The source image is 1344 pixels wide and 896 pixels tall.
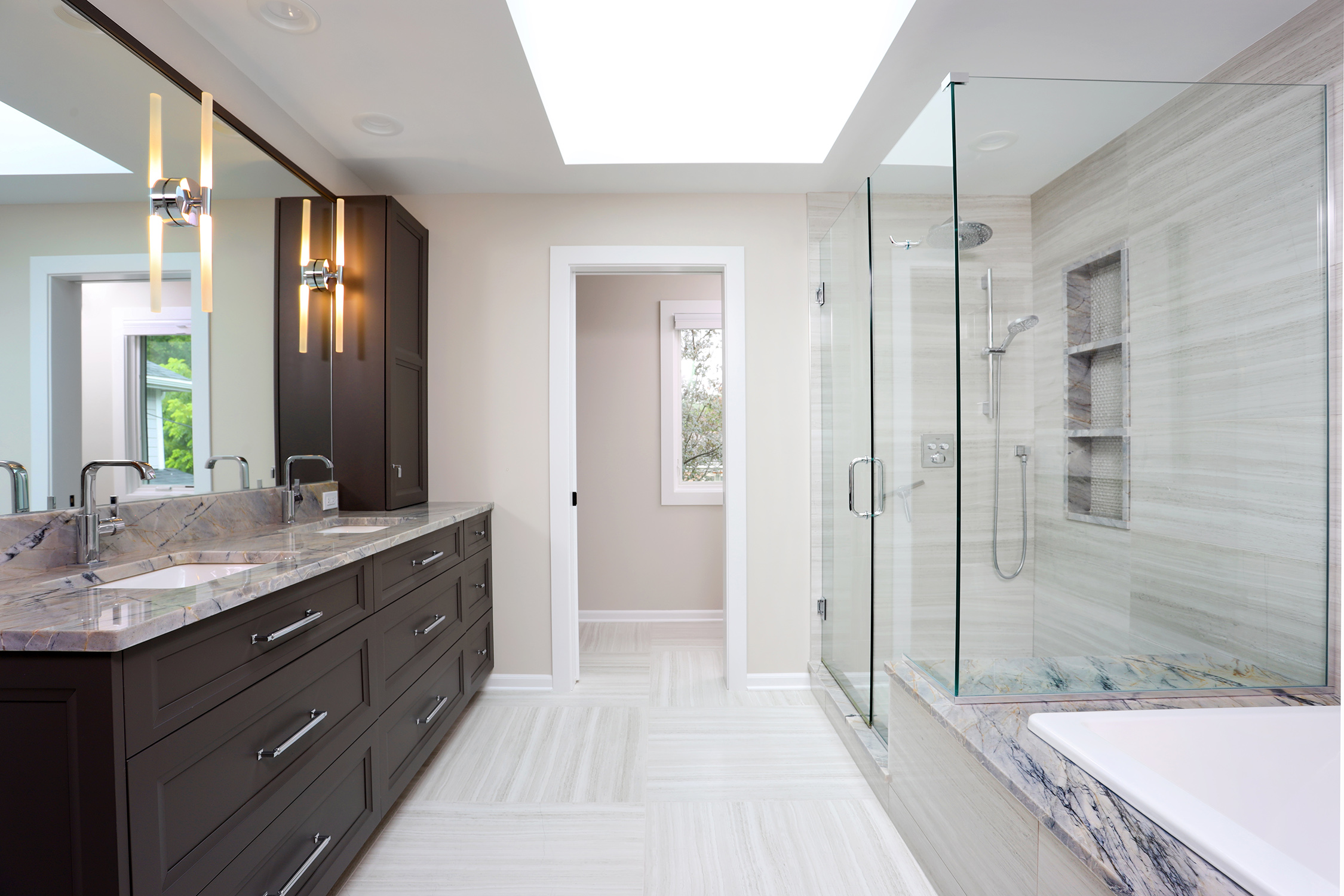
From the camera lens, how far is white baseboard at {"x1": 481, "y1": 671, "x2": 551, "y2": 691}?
114 inches

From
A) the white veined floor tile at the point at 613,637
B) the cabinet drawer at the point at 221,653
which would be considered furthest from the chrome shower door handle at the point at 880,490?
the white veined floor tile at the point at 613,637

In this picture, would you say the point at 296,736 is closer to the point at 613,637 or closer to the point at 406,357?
the point at 406,357

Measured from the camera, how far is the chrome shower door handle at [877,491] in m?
2.12

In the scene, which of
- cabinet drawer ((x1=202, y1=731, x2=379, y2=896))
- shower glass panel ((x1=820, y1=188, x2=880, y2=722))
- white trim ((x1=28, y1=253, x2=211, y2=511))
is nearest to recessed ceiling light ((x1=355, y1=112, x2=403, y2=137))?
white trim ((x1=28, y1=253, x2=211, y2=511))

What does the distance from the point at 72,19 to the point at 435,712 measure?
2125 millimetres

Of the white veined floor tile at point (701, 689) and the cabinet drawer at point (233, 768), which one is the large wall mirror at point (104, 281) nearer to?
the cabinet drawer at point (233, 768)

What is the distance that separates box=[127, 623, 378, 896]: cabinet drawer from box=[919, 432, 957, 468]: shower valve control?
162 cm

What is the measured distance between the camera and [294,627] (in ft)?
4.32

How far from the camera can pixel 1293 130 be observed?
5.17ft

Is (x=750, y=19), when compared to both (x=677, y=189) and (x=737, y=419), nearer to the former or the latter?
(x=677, y=189)

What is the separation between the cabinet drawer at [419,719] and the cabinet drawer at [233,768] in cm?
28

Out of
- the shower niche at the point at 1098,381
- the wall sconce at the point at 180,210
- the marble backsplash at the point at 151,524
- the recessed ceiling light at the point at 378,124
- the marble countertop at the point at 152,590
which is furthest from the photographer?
the recessed ceiling light at the point at 378,124

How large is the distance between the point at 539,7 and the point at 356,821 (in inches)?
101

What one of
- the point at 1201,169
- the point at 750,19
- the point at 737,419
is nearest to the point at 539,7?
the point at 750,19
